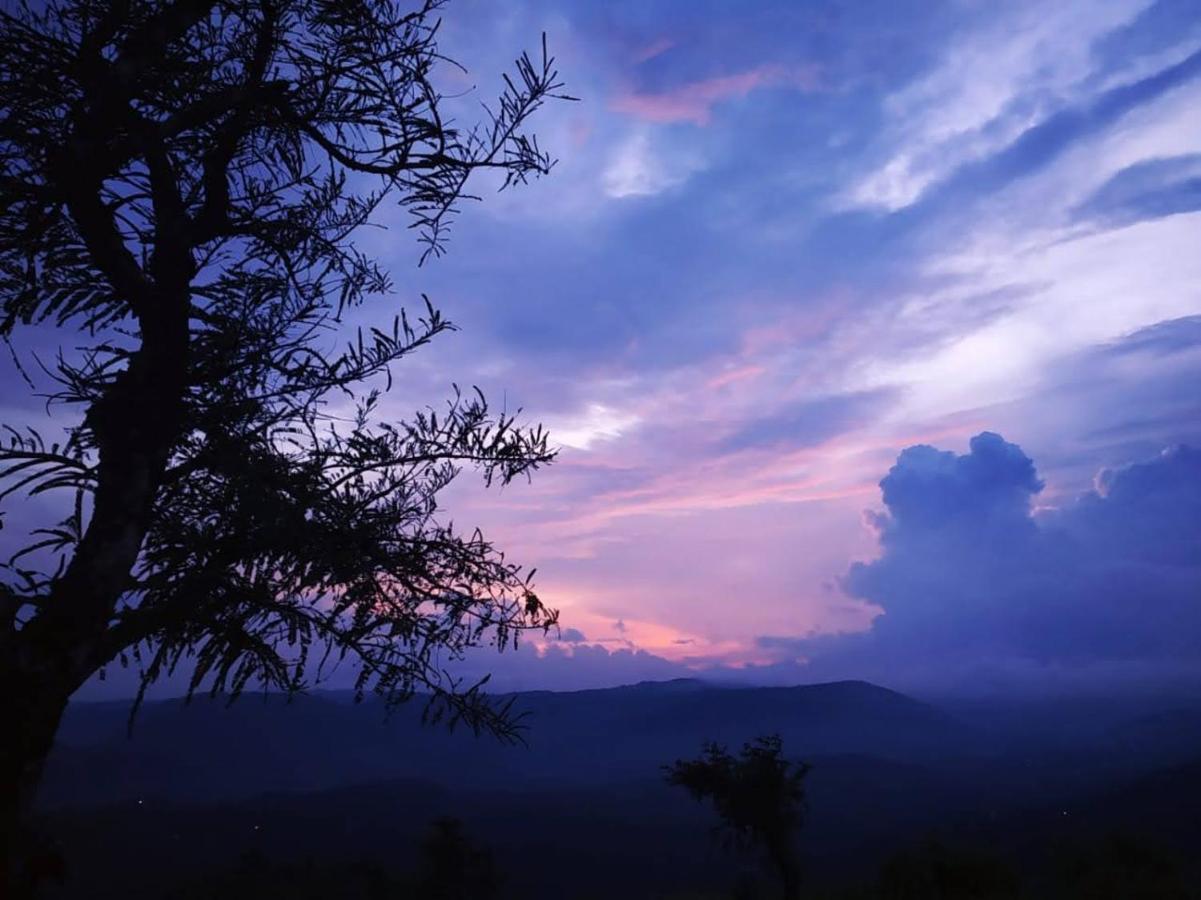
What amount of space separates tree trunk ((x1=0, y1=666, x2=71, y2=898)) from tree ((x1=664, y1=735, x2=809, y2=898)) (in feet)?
148

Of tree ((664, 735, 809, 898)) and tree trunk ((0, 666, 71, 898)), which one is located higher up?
tree trunk ((0, 666, 71, 898))

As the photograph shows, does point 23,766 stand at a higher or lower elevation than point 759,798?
higher

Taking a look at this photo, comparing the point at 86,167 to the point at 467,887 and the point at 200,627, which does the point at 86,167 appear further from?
the point at 467,887

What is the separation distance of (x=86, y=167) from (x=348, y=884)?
10355 cm

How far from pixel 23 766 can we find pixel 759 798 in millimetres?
46809

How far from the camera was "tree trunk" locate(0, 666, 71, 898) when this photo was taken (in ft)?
10.2

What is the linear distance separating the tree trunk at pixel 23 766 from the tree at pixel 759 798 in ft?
148

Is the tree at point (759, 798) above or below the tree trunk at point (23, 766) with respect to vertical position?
below

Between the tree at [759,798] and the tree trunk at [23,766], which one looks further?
the tree at [759,798]

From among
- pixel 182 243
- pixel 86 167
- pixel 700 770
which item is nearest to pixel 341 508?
pixel 182 243

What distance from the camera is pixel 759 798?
147ft

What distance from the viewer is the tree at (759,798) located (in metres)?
44.8

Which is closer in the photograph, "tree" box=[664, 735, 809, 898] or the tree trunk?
the tree trunk

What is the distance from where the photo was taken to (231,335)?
189 inches
